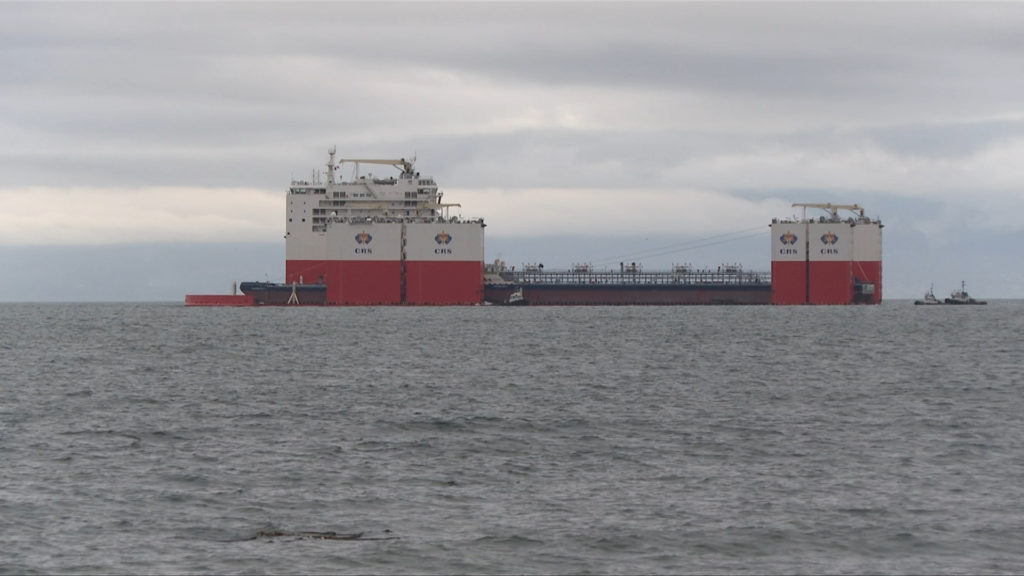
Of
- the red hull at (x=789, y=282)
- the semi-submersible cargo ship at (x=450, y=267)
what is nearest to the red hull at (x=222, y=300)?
the semi-submersible cargo ship at (x=450, y=267)

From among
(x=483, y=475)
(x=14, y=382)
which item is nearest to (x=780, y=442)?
(x=483, y=475)

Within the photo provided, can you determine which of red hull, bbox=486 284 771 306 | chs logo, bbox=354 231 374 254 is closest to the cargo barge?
red hull, bbox=486 284 771 306

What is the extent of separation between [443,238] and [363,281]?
7.23 meters

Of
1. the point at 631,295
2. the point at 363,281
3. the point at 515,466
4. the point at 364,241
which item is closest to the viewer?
the point at 515,466

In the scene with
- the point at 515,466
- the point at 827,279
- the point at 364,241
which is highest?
the point at 364,241

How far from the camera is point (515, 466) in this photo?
19.7 meters

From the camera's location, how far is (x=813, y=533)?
14984 millimetres

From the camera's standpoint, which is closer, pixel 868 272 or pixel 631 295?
pixel 631 295

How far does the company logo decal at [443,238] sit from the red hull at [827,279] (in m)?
30.0

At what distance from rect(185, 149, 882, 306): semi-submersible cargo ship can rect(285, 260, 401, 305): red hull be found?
79mm

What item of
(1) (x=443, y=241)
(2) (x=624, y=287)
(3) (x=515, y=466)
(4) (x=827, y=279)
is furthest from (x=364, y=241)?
(3) (x=515, y=466)

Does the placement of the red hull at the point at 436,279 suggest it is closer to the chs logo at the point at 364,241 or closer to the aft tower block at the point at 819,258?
the chs logo at the point at 364,241

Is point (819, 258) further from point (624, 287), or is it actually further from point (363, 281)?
point (363, 281)

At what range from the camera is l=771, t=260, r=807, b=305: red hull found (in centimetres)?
9888
